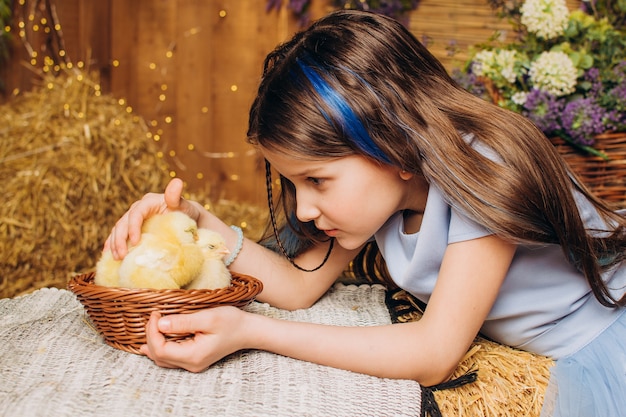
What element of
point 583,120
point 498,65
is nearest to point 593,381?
point 583,120

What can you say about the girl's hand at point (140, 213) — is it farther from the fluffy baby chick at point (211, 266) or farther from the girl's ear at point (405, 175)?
the girl's ear at point (405, 175)

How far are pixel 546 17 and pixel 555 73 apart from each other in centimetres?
26

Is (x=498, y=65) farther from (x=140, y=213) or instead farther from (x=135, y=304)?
(x=135, y=304)

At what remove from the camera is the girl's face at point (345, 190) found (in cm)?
129

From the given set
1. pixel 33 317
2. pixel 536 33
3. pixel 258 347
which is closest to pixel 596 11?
pixel 536 33

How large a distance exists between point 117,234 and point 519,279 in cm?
85

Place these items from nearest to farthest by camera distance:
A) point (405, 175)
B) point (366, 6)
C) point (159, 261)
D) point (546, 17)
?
1. point (159, 261)
2. point (405, 175)
3. point (546, 17)
4. point (366, 6)

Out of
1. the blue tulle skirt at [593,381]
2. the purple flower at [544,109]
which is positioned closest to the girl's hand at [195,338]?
the blue tulle skirt at [593,381]

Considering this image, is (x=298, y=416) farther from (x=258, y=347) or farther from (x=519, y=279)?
(x=519, y=279)

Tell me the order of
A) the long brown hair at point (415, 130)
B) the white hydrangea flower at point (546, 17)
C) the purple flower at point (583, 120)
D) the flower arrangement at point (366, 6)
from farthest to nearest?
the flower arrangement at point (366, 6)
the white hydrangea flower at point (546, 17)
the purple flower at point (583, 120)
the long brown hair at point (415, 130)

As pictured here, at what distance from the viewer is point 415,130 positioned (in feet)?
4.20

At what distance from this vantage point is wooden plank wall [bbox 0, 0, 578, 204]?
371 cm

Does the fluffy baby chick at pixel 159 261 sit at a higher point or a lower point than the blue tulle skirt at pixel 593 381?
higher

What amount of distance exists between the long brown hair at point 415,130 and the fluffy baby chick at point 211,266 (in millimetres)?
232
